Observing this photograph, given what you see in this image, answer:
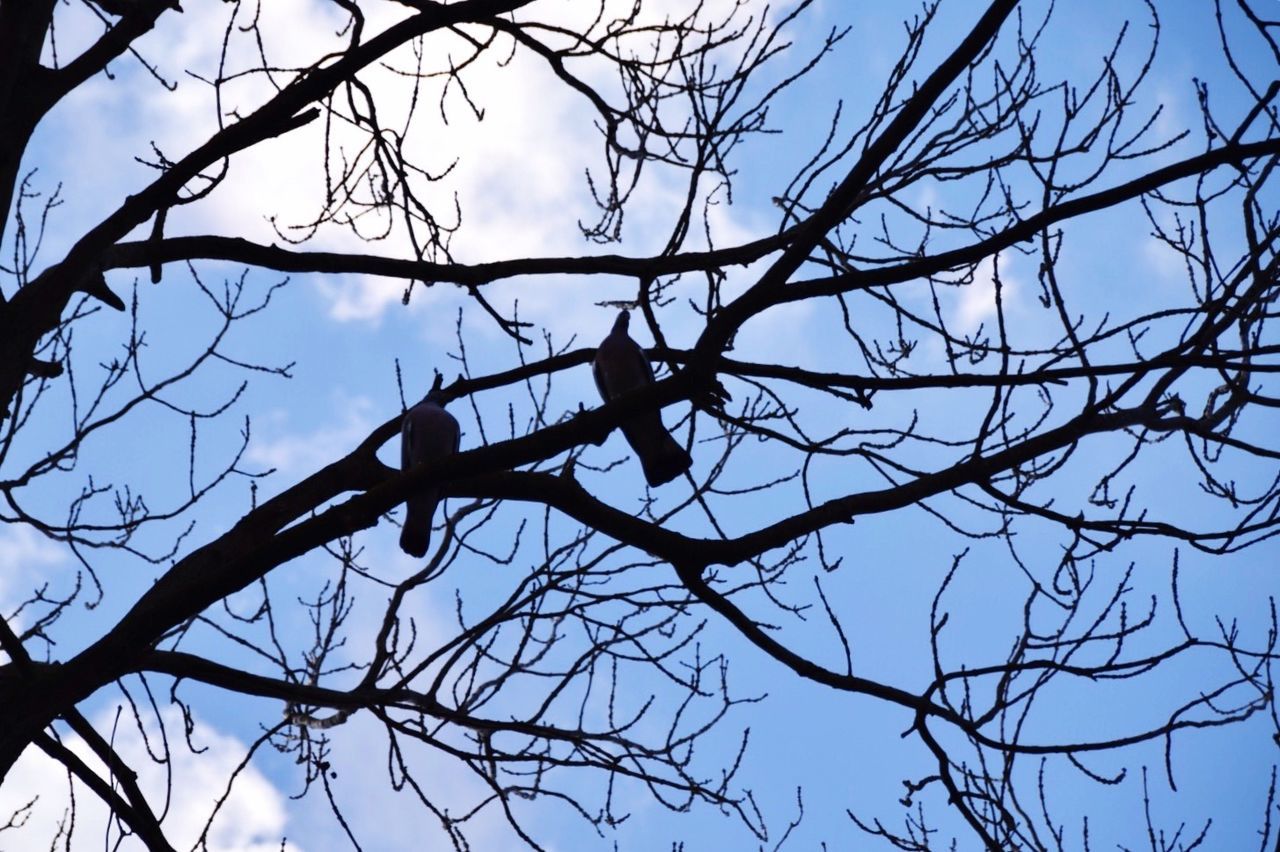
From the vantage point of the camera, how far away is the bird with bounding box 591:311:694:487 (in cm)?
409

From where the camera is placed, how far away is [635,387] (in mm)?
3672

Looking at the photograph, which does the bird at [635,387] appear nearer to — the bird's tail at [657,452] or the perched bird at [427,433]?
the bird's tail at [657,452]

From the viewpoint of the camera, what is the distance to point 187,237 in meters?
3.87

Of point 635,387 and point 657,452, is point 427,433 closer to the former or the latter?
point 657,452

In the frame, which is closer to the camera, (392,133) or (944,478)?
(944,478)

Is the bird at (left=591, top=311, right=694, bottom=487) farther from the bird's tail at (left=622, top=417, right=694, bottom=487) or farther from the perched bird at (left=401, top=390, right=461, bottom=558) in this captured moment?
the perched bird at (left=401, top=390, right=461, bottom=558)

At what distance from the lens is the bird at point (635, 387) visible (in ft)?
13.4

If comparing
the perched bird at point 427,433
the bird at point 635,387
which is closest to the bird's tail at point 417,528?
the perched bird at point 427,433

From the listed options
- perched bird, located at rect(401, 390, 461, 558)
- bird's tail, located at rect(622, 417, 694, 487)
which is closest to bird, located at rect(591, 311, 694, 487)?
bird's tail, located at rect(622, 417, 694, 487)

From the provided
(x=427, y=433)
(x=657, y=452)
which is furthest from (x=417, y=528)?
(x=657, y=452)

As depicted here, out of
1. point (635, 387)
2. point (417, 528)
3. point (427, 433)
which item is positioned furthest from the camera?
point (427, 433)

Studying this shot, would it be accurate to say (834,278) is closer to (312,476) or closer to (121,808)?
(312,476)

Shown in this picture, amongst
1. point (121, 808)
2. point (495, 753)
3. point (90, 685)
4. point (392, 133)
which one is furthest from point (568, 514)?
point (392, 133)

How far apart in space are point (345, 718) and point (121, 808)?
950 mm
